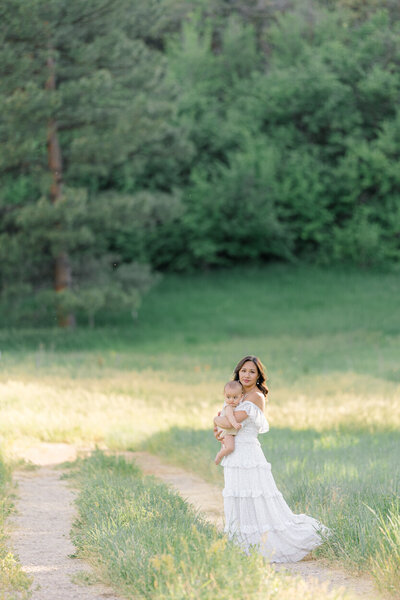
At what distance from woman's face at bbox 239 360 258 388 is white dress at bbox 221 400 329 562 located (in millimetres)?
165

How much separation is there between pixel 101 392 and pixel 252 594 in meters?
12.7

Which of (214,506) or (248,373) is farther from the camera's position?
(214,506)

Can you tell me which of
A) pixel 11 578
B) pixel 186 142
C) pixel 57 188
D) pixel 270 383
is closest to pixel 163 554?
pixel 11 578

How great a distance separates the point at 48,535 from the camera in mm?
7656

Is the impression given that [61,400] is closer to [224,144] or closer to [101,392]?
[101,392]

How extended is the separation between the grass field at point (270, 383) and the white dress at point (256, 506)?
0.30 meters

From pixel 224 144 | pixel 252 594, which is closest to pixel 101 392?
pixel 252 594

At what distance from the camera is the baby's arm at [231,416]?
6594mm

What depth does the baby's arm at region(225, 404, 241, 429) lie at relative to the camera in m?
6.59

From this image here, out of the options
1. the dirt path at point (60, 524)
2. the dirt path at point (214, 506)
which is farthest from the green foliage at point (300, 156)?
the dirt path at point (214, 506)

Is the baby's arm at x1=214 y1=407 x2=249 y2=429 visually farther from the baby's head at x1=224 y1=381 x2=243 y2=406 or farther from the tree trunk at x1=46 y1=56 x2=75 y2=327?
the tree trunk at x1=46 y1=56 x2=75 y2=327

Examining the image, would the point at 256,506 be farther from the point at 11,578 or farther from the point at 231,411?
the point at 11,578

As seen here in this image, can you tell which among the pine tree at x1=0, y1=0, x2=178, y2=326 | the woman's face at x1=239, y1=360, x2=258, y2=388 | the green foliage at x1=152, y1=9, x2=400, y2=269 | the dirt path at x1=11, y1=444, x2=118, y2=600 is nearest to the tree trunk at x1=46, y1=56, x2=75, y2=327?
the pine tree at x1=0, y1=0, x2=178, y2=326

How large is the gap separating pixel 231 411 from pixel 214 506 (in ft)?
8.97
